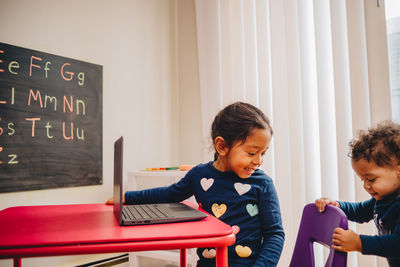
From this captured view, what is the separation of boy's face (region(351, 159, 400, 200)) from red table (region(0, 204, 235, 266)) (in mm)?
600

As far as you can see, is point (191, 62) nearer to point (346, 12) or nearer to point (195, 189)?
point (346, 12)

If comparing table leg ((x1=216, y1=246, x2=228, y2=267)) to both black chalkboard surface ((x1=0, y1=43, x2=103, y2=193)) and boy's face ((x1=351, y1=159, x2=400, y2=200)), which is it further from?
black chalkboard surface ((x1=0, y1=43, x2=103, y2=193))

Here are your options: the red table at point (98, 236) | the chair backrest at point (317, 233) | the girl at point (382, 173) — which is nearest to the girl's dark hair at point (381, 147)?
the girl at point (382, 173)

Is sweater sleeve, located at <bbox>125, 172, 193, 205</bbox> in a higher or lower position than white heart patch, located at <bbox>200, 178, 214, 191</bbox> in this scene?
lower

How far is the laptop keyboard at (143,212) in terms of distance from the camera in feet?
2.82

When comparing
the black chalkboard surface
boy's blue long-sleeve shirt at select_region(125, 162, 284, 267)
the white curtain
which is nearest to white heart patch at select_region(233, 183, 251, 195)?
boy's blue long-sleeve shirt at select_region(125, 162, 284, 267)

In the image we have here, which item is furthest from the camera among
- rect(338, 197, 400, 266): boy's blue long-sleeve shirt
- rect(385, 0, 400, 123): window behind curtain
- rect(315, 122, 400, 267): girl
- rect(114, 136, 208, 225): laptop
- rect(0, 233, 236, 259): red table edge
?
rect(385, 0, 400, 123): window behind curtain

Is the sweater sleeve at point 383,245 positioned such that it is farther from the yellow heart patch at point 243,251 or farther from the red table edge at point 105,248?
the red table edge at point 105,248

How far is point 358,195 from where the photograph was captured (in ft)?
5.34

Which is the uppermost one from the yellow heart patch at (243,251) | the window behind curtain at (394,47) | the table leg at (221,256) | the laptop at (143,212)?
the window behind curtain at (394,47)

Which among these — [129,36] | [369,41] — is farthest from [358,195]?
[129,36]

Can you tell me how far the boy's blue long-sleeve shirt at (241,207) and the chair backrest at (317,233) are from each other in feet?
0.28

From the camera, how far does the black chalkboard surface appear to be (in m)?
1.68

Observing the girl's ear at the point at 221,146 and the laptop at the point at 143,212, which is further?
the girl's ear at the point at 221,146
